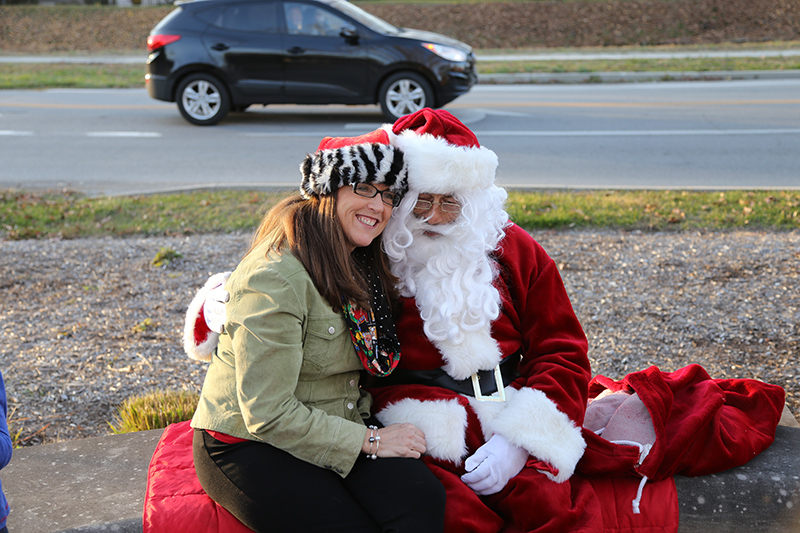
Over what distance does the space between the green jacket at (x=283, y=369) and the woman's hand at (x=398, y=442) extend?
0.06m

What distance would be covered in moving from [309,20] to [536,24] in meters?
13.2

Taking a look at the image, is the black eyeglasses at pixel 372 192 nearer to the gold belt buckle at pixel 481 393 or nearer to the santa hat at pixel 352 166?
the santa hat at pixel 352 166

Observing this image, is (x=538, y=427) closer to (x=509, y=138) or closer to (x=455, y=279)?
(x=455, y=279)

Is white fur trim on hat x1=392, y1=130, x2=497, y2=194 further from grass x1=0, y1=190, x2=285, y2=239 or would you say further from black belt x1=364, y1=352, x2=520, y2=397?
grass x1=0, y1=190, x2=285, y2=239

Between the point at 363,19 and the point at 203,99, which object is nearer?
the point at 363,19

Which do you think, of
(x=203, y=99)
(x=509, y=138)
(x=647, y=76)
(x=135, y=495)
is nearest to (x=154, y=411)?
(x=135, y=495)

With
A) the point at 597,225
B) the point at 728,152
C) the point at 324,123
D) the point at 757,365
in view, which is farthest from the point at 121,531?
the point at 324,123

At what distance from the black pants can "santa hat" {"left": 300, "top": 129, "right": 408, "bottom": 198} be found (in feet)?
2.80

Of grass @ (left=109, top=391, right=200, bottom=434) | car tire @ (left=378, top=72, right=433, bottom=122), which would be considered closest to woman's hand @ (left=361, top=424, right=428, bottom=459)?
grass @ (left=109, top=391, right=200, bottom=434)

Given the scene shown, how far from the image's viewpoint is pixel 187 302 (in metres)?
5.02

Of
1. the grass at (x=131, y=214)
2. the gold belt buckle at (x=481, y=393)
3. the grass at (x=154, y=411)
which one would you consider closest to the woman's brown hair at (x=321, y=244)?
the gold belt buckle at (x=481, y=393)

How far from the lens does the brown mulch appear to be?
818 inches

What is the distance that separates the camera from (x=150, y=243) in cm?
606

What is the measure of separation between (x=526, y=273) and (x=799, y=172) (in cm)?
671
